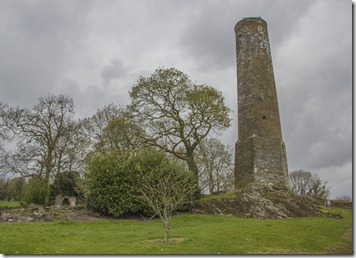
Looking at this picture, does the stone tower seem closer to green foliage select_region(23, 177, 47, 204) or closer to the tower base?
the tower base

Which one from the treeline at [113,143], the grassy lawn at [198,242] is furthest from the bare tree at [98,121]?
the grassy lawn at [198,242]

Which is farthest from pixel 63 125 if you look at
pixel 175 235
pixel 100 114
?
pixel 175 235

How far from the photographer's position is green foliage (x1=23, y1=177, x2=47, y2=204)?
3117cm

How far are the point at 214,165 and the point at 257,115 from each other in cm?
1533

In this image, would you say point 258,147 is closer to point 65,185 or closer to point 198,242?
point 198,242

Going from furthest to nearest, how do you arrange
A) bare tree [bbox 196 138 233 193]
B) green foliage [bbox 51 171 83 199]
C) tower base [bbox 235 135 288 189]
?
bare tree [bbox 196 138 233 193]
green foliage [bbox 51 171 83 199]
tower base [bbox 235 135 288 189]

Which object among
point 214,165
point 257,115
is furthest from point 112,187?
point 214,165

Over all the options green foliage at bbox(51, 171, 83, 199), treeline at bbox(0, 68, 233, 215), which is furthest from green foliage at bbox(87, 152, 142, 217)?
green foliage at bbox(51, 171, 83, 199)

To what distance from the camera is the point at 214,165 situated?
40500 mm

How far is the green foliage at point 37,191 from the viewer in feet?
102

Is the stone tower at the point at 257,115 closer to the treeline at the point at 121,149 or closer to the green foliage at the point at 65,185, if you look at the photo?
the treeline at the point at 121,149

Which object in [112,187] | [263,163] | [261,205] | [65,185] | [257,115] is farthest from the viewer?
[65,185]

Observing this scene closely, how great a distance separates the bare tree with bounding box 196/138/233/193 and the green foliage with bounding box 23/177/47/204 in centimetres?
1702

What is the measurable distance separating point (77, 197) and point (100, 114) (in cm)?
918
